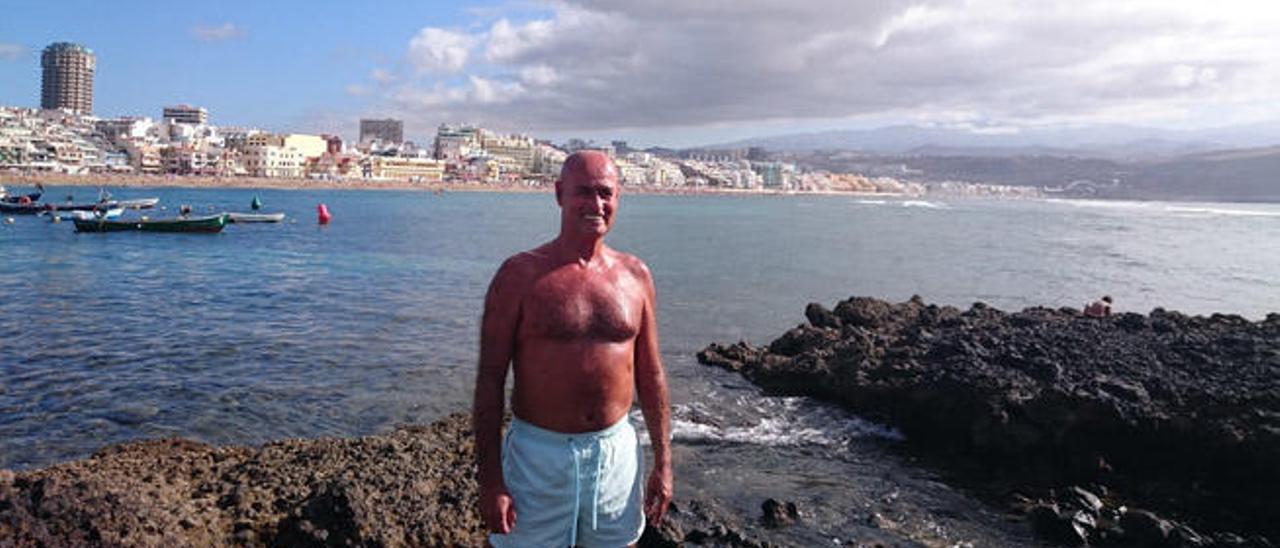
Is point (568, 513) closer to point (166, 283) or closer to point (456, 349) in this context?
point (456, 349)

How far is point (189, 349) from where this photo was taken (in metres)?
18.5

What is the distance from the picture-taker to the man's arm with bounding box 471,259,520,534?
12.8 ft

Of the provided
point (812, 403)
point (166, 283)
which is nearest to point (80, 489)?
point (812, 403)

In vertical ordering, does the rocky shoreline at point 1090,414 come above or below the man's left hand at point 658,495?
below

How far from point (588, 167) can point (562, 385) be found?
1.01m

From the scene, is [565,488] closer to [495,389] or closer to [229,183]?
[495,389]

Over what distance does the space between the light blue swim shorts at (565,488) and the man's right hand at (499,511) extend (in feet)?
0.20

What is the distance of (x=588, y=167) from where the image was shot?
13.0 ft

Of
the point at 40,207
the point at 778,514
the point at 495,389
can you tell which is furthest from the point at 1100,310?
the point at 40,207

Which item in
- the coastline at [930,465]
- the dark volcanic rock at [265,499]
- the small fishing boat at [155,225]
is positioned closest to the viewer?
the dark volcanic rock at [265,499]

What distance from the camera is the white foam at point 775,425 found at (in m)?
13.0

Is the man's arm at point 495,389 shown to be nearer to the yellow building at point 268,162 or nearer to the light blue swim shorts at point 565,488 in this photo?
the light blue swim shorts at point 565,488

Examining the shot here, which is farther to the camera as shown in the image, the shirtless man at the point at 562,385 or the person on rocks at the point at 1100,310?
the person on rocks at the point at 1100,310

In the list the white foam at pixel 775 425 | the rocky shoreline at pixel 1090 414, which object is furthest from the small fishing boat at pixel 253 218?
the white foam at pixel 775 425
